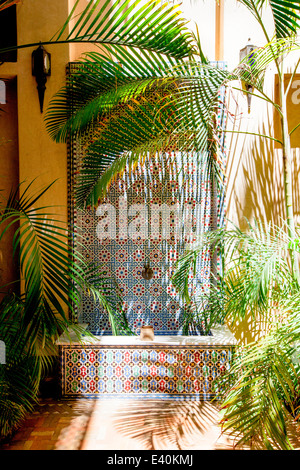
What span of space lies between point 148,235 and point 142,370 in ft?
4.85

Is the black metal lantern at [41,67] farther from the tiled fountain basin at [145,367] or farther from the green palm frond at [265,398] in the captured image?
the green palm frond at [265,398]

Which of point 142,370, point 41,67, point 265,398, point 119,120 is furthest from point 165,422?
point 41,67

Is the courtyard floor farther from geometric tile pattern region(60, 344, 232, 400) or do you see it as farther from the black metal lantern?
the black metal lantern

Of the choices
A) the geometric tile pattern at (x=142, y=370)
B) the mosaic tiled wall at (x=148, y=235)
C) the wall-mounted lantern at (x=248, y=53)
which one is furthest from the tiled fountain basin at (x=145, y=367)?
the wall-mounted lantern at (x=248, y=53)

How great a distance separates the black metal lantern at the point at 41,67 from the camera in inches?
167

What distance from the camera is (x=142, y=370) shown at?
3.98 m

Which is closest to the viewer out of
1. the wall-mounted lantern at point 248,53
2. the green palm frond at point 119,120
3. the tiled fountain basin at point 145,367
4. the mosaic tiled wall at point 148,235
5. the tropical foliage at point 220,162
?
the tropical foliage at point 220,162

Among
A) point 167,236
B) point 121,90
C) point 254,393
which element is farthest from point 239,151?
point 254,393

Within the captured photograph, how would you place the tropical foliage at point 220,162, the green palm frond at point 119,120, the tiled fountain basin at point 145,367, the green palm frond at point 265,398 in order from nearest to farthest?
the green palm frond at point 265,398, the tropical foliage at point 220,162, the green palm frond at point 119,120, the tiled fountain basin at point 145,367

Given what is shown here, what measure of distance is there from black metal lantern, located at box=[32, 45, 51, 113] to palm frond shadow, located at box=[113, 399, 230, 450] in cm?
305

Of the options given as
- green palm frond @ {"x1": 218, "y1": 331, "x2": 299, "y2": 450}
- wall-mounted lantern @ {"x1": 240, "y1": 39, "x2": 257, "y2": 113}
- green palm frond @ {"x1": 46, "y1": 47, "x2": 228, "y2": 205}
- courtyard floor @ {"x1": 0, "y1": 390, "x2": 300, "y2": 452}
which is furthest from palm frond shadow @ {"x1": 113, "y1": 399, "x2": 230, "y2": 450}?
wall-mounted lantern @ {"x1": 240, "y1": 39, "x2": 257, "y2": 113}

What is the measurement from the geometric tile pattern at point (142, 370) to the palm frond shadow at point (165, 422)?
13 centimetres

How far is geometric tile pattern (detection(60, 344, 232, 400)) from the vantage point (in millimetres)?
3963

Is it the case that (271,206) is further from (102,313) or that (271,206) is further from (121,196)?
(102,313)
